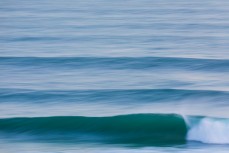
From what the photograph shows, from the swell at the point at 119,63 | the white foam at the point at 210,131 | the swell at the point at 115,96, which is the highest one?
→ the swell at the point at 119,63

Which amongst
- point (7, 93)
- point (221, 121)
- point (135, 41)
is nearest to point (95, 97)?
point (7, 93)

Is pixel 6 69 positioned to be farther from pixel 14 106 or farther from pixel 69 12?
pixel 69 12

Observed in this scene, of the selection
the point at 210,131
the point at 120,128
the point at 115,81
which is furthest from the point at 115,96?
the point at 210,131

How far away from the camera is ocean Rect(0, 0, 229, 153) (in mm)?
5914

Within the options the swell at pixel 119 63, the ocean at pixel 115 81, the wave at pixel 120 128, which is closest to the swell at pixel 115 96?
the ocean at pixel 115 81

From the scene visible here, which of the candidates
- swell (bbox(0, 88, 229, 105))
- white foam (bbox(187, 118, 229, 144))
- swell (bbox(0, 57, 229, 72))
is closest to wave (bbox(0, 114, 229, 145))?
white foam (bbox(187, 118, 229, 144))

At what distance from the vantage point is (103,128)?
20.2 feet

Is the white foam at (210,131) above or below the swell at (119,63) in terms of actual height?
below

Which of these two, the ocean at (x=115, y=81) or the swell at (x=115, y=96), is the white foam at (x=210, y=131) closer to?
the ocean at (x=115, y=81)

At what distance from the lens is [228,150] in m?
5.39

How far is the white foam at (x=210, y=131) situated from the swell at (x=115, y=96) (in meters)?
0.66

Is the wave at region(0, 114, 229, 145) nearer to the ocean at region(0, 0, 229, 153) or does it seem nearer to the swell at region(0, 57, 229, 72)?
the ocean at region(0, 0, 229, 153)

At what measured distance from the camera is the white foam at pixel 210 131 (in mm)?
5642

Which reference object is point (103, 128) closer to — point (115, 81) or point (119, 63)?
point (115, 81)
